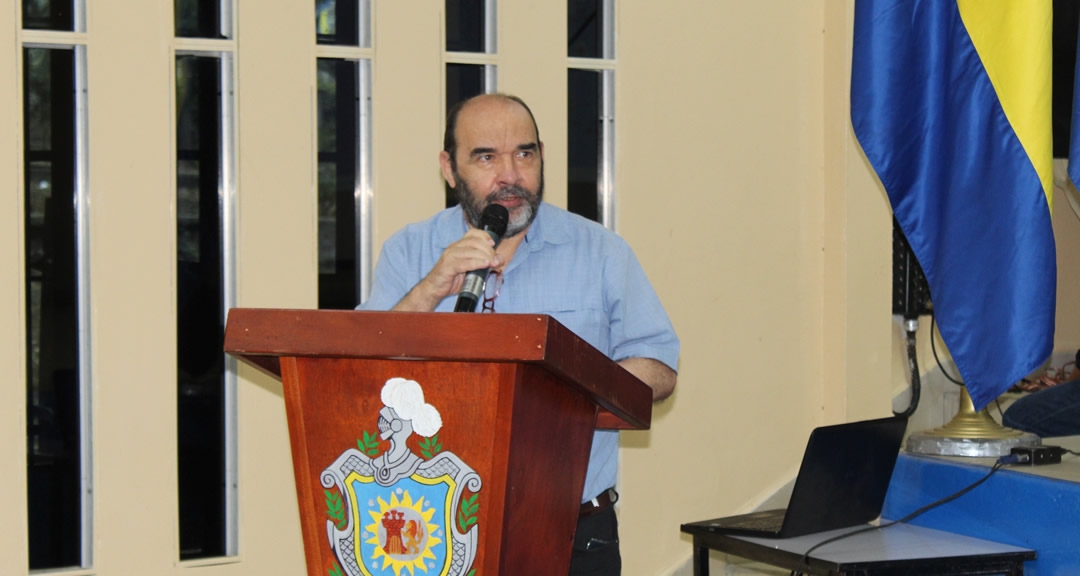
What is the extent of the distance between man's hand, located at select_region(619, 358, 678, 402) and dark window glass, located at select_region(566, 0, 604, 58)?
1.94 meters

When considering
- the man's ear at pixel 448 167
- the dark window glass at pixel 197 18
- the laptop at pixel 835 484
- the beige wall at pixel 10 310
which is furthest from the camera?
the dark window glass at pixel 197 18

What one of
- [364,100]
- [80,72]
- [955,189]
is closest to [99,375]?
[80,72]

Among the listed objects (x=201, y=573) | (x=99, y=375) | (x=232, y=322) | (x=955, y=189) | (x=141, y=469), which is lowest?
(x=201, y=573)

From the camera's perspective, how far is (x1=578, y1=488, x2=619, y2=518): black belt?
1.93m

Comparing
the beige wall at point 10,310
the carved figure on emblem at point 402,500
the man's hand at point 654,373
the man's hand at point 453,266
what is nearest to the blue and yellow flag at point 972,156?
the man's hand at point 654,373

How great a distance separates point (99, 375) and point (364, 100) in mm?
1107

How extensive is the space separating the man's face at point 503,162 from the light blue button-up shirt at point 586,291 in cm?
7

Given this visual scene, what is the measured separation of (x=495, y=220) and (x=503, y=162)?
217 millimetres

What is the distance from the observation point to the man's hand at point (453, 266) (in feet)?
5.04

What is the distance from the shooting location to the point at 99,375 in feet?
10.2

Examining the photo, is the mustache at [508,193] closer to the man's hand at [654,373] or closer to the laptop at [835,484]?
the man's hand at [654,373]

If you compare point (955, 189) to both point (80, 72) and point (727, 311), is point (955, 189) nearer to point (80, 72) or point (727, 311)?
point (727, 311)

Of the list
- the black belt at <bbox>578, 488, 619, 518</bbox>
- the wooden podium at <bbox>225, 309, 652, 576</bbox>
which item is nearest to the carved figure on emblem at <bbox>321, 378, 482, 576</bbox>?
the wooden podium at <bbox>225, 309, 652, 576</bbox>

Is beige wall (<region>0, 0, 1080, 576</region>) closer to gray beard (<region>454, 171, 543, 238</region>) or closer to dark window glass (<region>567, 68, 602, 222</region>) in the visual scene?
dark window glass (<region>567, 68, 602, 222</region>)
